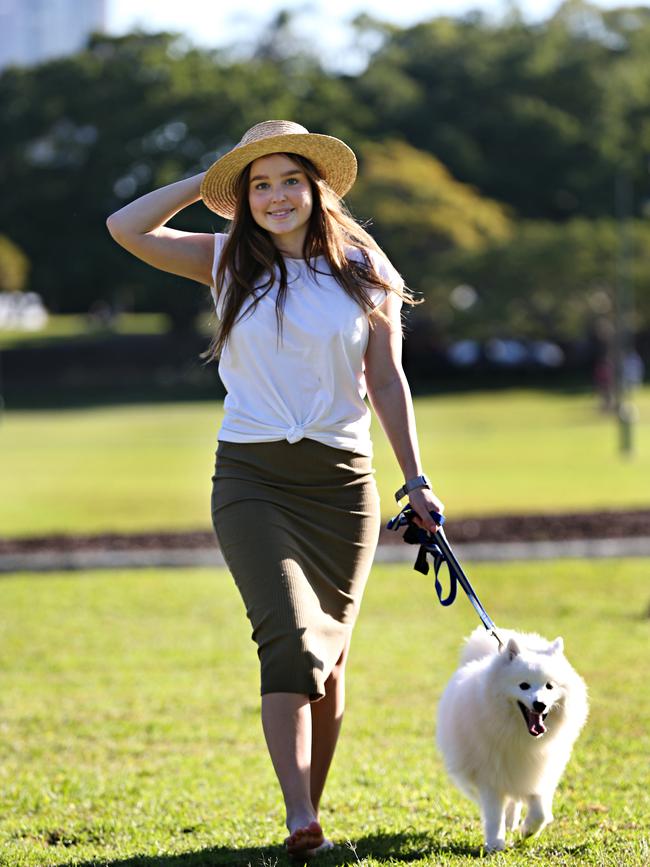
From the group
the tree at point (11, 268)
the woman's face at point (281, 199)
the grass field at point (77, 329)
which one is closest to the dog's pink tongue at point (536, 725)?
the woman's face at point (281, 199)

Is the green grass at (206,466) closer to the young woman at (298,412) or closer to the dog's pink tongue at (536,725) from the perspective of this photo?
the young woman at (298,412)

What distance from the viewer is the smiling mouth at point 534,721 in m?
3.91

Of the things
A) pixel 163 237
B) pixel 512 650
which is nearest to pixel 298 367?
pixel 163 237

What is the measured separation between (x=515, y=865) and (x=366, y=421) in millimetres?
Answer: 1339

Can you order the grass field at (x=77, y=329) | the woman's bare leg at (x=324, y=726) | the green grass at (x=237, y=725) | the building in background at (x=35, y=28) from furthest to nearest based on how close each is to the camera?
1. the building in background at (x=35, y=28)
2. the grass field at (x=77, y=329)
3. the green grass at (x=237, y=725)
4. the woman's bare leg at (x=324, y=726)

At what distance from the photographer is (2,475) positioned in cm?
2167

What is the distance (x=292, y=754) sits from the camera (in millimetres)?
3867

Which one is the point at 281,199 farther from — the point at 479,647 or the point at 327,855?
the point at 327,855

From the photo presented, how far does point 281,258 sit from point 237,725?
2.94 metres

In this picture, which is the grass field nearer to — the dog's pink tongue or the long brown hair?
the long brown hair

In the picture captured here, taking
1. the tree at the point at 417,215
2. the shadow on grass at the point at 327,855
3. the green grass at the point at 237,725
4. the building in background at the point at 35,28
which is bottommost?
the green grass at the point at 237,725

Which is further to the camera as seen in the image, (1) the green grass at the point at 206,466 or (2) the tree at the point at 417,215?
(2) the tree at the point at 417,215

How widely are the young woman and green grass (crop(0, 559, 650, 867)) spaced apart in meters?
0.56

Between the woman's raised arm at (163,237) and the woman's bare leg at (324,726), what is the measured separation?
1.27m
